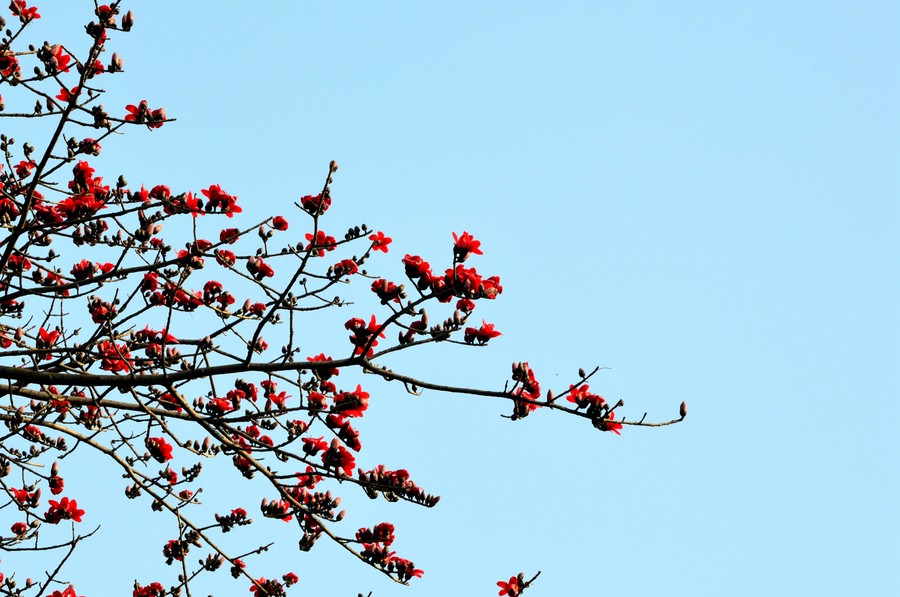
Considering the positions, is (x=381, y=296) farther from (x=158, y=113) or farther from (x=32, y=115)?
(x=32, y=115)

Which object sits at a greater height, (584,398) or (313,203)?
(313,203)

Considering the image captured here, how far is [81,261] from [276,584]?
1.97 m

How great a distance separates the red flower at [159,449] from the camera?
15.4ft

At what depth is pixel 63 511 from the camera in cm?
497

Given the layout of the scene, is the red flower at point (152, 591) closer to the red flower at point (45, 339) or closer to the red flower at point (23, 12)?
the red flower at point (45, 339)

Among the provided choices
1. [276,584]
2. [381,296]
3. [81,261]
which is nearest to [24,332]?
[81,261]

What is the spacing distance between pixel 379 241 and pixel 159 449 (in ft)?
5.82

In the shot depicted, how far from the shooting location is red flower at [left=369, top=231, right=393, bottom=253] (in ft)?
13.5

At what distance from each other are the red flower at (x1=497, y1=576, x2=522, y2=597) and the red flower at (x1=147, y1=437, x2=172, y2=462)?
1.97 metres

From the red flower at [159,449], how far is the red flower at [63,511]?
0.60 metres

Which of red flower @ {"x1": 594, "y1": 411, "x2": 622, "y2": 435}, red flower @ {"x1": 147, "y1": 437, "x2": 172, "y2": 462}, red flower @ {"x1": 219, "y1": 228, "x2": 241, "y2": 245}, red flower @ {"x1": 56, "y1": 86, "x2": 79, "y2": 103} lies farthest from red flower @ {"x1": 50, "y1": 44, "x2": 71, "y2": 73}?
red flower @ {"x1": 594, "y1": 411, "x2": 622, "y2": 435}

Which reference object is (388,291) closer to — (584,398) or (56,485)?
(584,398)

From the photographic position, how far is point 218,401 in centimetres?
428

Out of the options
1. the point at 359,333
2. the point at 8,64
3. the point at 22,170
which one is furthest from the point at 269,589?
the point at 8,64
